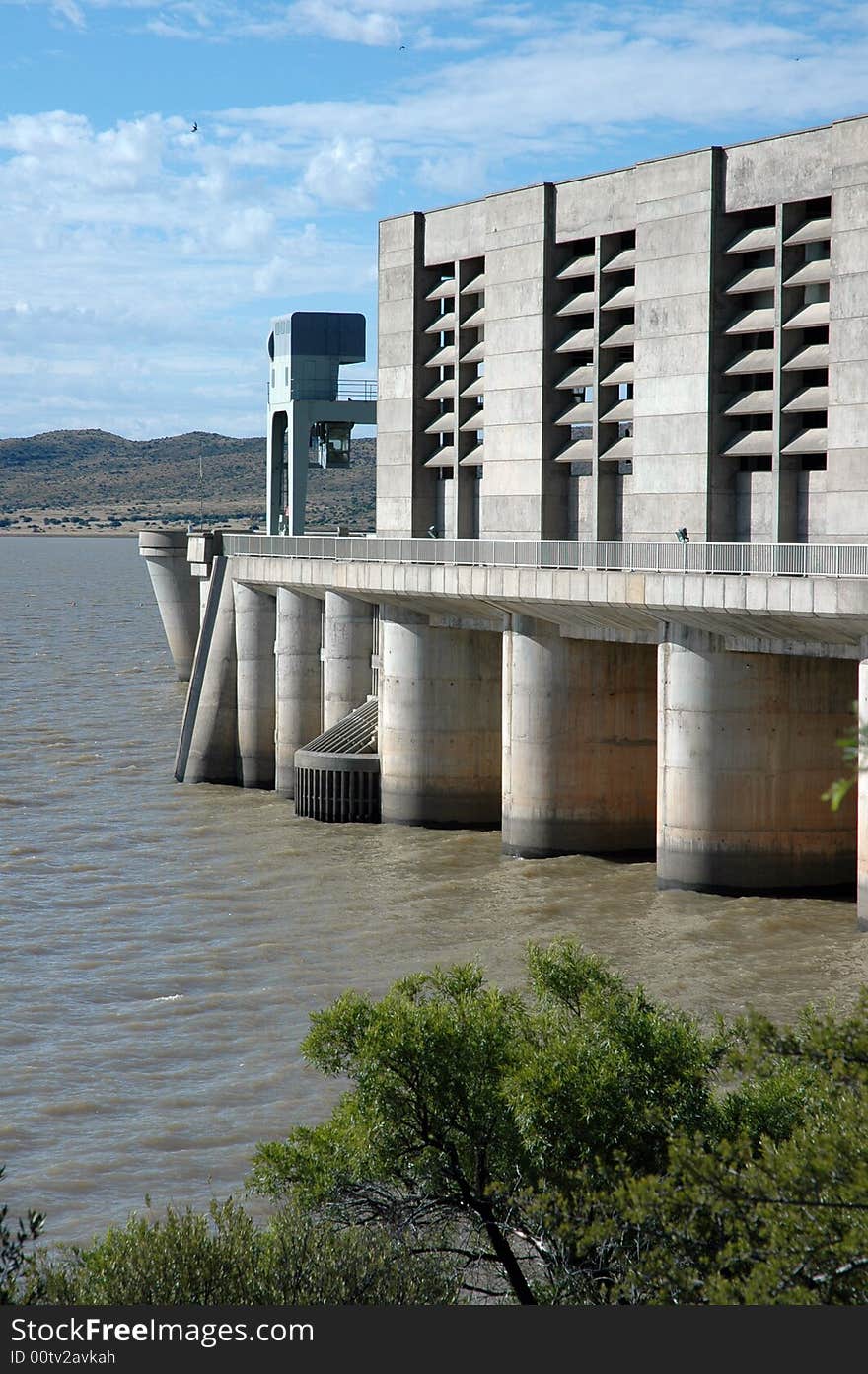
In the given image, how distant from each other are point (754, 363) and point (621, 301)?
4.59 meters

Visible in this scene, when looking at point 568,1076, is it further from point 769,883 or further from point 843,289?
point 843,289

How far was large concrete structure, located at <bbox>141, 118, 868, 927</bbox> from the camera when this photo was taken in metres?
33.1

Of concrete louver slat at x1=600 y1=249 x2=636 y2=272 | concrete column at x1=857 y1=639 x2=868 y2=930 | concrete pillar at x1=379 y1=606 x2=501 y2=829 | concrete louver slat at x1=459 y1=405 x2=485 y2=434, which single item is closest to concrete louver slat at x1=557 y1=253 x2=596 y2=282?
concrete louver slat at x1=600 y1=249 x2=636 y2=272

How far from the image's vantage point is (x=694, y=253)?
37062 mm

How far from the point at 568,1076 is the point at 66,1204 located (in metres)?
7.05

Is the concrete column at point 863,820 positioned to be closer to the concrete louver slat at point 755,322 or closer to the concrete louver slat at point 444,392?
the concrete louver slat at point 755,322

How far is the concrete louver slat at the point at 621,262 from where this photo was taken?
130 ft

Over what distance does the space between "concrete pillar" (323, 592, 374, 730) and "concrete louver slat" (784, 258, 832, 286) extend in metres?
14.6

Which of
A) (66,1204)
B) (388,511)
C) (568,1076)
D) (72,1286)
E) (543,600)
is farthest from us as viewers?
(388,511)

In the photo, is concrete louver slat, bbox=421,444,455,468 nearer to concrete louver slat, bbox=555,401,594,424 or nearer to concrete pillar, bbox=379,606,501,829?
concrete louver slat, bbox=555,401,594,424

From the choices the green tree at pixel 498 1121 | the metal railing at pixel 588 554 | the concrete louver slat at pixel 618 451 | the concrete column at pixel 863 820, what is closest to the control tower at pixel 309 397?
the metal railing at pixel 588 554

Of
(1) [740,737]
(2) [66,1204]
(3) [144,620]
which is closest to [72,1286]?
(2) [66,1204]

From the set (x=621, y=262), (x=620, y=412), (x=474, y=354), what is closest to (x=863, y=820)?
(x=620, y=412)

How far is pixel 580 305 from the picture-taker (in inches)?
1638
